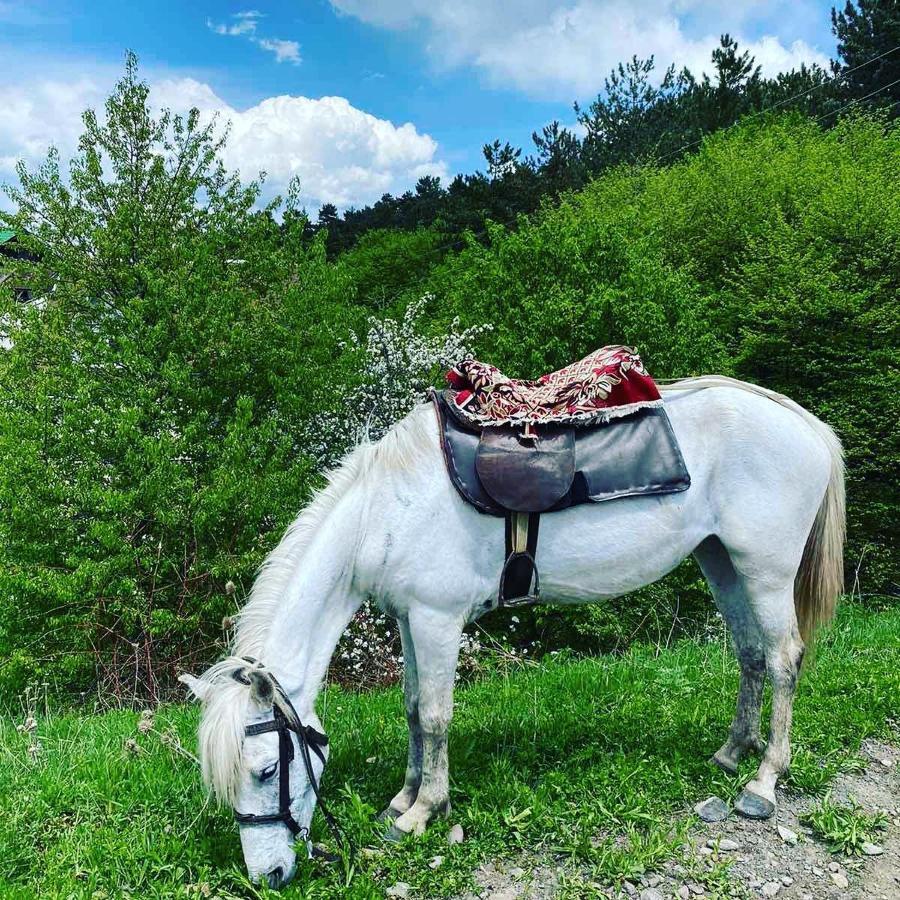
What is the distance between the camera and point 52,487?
24.3 ft

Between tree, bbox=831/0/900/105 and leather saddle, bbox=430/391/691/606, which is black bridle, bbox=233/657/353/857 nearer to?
leather saddle, bbox=430/391/691/606

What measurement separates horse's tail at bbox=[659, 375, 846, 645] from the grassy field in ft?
2.30

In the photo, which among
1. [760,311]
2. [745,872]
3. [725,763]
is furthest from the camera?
[760,311]

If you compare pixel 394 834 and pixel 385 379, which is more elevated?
pixel 385 379

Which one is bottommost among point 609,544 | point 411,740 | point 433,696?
point 411,740

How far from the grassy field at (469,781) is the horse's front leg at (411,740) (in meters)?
0.14

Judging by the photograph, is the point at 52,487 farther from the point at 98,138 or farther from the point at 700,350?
the point at 700,350

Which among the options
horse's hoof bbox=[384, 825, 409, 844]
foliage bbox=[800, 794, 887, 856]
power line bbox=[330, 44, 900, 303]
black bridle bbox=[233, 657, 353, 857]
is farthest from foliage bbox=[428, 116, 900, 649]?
power line bbox=[330, 44, 900, 303]

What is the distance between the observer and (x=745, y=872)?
2.75 metres

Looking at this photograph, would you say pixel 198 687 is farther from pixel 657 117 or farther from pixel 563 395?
pixel 657 117

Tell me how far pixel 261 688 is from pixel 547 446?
154cm

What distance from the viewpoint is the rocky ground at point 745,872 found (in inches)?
104

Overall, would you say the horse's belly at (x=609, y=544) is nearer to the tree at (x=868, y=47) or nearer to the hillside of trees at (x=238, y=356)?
the hillside of trees at (x=238, y=356)

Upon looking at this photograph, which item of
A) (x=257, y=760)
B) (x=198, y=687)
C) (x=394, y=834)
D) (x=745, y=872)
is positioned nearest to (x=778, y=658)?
(x=745, y=872)
